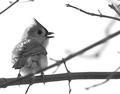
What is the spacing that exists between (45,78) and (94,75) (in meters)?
0.64

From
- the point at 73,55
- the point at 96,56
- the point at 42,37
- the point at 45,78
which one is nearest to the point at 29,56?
the point at 45,78

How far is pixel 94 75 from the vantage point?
3.40 meters

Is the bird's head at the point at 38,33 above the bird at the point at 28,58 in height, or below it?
below

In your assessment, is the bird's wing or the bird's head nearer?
the bird's wing

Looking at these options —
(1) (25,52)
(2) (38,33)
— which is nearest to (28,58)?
(1) (25,52)

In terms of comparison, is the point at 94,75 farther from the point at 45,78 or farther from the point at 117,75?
the point at 45,78

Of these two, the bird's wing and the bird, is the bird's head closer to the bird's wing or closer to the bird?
the bird

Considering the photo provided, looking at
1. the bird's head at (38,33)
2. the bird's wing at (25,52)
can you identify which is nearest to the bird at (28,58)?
the bird's wing at (25,52)

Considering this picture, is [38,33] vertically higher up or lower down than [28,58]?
lower down

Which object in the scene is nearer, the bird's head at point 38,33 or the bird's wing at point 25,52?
the bird's wing at point 25,52

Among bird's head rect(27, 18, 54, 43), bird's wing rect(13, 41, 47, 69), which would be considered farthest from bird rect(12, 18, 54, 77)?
bird's head rect(27, 18, 54, 43)

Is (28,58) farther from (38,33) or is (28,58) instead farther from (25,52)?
(38,33)

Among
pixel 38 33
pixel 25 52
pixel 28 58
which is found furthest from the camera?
pixel 38 33

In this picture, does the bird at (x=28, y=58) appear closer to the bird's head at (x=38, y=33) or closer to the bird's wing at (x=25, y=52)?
the bird's wing at (x=25, y=52)
